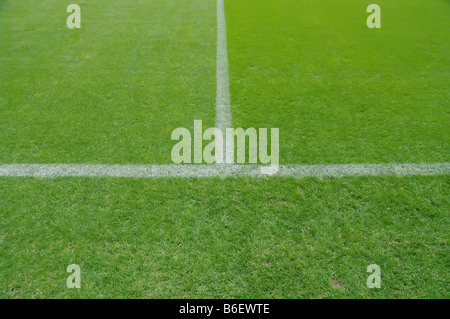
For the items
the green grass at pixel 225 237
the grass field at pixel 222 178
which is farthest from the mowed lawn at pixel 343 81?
the green grass at pixel 225 237

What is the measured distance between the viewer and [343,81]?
3.78 meters

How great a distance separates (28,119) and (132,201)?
166 cm

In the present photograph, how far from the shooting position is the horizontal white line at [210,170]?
103 inches

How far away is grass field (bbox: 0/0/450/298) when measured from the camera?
201 centimetres

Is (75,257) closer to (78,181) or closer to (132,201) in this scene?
(132,201)

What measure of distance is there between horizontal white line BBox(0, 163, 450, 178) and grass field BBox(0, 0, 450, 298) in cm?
7

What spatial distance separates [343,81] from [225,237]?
103 inches

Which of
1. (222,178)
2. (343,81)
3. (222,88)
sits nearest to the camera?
(222,178)

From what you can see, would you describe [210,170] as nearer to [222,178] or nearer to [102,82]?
[222,178]

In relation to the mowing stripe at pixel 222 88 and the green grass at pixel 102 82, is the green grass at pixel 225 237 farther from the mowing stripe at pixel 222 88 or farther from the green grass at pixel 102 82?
the mowing stripe at pixel 222 88

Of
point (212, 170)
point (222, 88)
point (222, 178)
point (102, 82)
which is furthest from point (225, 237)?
point (102, 82)

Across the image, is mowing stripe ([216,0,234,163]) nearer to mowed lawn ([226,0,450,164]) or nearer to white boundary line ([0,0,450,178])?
mowed lawn ([226,0,450,164])

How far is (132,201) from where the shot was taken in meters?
2.41

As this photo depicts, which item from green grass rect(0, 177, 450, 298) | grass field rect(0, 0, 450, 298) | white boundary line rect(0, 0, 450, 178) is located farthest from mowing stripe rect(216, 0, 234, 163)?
green grass rect(0, 177, 450, 298)
